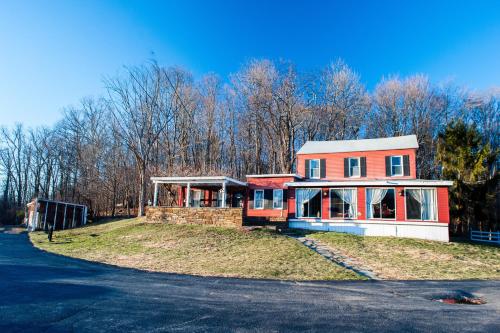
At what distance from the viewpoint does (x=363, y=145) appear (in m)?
26.0

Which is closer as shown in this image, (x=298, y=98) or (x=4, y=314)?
(x=4, y=314)

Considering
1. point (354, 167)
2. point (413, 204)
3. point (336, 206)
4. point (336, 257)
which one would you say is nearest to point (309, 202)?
point (336, 206)

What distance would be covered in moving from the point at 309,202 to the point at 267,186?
3660mm

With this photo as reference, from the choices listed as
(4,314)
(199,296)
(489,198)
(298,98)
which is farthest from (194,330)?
(298,98)

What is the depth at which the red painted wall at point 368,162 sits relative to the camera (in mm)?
23734

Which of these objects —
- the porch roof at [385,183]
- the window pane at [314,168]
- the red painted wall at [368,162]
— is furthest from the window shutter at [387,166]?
the window pane at [314,168]

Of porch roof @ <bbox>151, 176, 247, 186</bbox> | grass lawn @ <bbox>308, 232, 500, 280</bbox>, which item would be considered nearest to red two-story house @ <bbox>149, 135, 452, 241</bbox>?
porch roof @ <bbox>151, 176, 247, 186</bbox>

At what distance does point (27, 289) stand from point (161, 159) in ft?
102

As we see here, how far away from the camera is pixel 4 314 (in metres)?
5.67

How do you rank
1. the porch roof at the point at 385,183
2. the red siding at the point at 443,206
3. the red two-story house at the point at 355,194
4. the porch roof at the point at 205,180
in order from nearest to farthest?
1. the red siding at the point at 443,206
2. the porch roof at the point at 385,183
3. the red two-story house at the point at 355,194
4. the porch roof at the point at 205,180

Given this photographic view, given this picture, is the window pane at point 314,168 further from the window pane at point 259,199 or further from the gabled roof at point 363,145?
the window pane at point 259,199

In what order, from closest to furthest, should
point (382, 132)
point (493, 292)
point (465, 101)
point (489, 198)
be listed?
point (493, 292) < point (489, 198) < point (465, 101) < point (382, 132)

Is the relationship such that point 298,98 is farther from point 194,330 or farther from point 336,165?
point 194,330

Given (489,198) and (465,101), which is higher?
(465,101)
